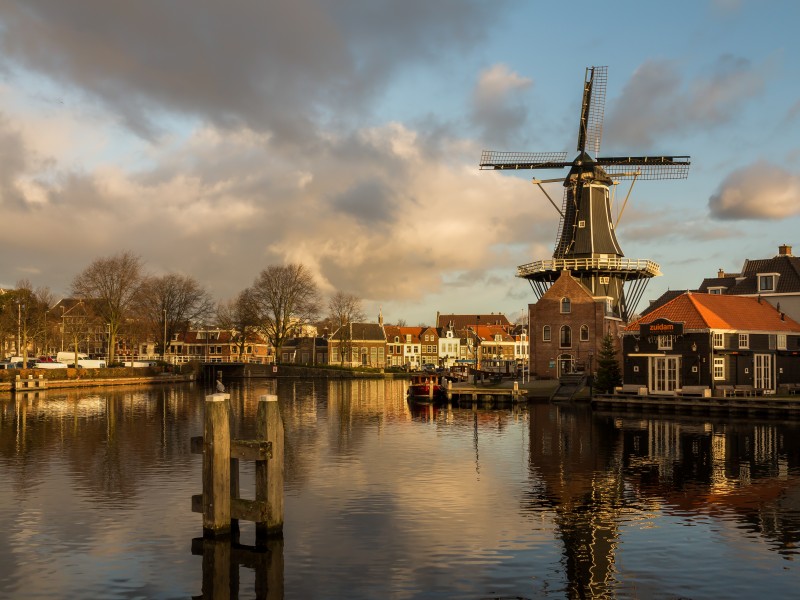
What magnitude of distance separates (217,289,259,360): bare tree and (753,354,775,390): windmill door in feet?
237

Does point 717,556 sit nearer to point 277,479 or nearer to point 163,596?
point 277,479

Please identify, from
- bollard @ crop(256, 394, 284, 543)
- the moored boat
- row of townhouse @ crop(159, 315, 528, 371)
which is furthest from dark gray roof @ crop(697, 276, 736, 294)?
bollard @ crop(256, 394, 284, 543)

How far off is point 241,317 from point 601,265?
61.0m

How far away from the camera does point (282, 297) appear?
379 ft

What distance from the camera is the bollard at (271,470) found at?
61.1 ft

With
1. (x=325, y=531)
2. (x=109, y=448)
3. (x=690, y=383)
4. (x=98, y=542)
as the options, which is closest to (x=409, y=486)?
(x=325, y=531)

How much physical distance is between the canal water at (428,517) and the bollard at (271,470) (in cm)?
48

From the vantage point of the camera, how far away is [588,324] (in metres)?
76.3

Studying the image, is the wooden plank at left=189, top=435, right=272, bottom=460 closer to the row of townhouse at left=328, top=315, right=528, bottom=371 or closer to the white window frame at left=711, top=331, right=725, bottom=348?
the white window frame at left=711, top=331, right=725, bottom=348

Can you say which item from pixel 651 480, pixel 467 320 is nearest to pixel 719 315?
pixel 651 480

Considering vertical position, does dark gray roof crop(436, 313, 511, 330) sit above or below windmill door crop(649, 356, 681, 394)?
above

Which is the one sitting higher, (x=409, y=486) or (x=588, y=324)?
(x=588, y=324)

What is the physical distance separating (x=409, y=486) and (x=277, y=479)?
355 inches

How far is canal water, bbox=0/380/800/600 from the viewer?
664 inches
